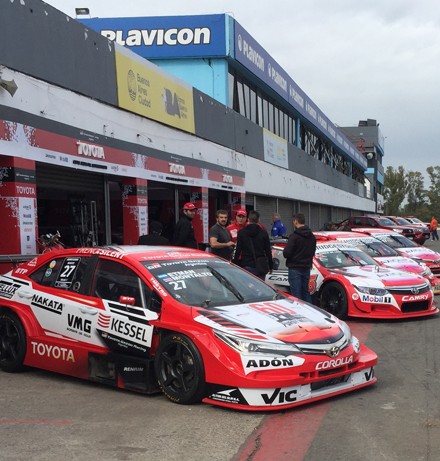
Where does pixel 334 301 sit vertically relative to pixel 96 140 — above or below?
below

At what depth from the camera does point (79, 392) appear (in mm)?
5824

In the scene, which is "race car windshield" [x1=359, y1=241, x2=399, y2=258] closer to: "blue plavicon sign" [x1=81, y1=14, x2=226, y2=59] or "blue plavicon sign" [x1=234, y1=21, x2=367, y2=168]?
"blue plavicon sign" [x1=81, y1=14, x2=226, y2=59]

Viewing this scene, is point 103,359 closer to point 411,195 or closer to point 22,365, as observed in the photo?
point 22,365

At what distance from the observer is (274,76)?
25.8 m

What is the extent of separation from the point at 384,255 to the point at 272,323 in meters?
7.34

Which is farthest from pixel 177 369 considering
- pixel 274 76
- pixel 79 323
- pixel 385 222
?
pixel 385 222

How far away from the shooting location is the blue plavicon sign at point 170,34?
63.9ft

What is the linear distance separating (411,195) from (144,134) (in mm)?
130789

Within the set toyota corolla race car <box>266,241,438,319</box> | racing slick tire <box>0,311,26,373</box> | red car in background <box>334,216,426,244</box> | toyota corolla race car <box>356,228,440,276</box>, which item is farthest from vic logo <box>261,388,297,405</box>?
red car in background <box>334,216,426,244</box>

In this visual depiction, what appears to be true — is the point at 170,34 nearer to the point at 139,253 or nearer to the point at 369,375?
the point at 139,253

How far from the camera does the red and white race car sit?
37.8 feet

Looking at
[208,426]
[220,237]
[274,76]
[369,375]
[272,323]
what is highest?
[274,76]

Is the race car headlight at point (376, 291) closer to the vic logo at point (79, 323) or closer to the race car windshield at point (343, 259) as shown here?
the race car windshield at point (343, 259)

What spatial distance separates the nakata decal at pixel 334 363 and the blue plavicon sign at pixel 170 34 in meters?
15.6
